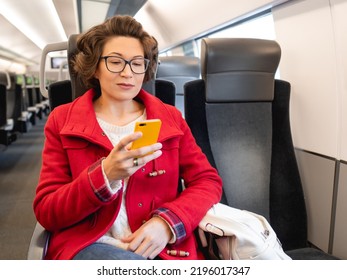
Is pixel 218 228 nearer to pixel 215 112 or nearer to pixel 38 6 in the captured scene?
pixel 215 112

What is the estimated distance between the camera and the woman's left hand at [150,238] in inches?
37.5

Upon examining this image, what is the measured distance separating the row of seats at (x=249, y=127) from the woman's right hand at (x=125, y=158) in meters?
0.60

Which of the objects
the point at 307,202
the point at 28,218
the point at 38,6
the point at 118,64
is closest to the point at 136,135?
the point at 118,64

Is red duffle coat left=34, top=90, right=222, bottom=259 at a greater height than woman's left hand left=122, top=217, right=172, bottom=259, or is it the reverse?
red duffle coat left=34, top=90, right=222, bottom=259

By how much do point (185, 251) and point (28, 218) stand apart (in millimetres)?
1959

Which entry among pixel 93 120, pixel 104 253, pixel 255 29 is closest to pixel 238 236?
pixel 104 253

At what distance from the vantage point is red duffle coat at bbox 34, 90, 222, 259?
36.6 inches

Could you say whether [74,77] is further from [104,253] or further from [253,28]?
[253,28]

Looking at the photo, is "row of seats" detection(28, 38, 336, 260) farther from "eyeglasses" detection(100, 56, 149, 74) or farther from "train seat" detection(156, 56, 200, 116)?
"train seat" detection(156, 56, 200, 116)

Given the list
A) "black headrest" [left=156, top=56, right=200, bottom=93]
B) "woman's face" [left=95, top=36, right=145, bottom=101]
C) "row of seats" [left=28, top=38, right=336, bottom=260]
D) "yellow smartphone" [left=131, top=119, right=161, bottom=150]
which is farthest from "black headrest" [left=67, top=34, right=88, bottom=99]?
"black headrest" [left=156, top=56, right=200, bottom=93]

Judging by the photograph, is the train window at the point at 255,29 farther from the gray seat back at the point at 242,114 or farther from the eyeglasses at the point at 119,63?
the eyeglasses at the point at 119,63

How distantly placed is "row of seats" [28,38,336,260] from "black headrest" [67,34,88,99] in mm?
323

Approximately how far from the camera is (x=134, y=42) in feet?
3.60

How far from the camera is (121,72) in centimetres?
105
